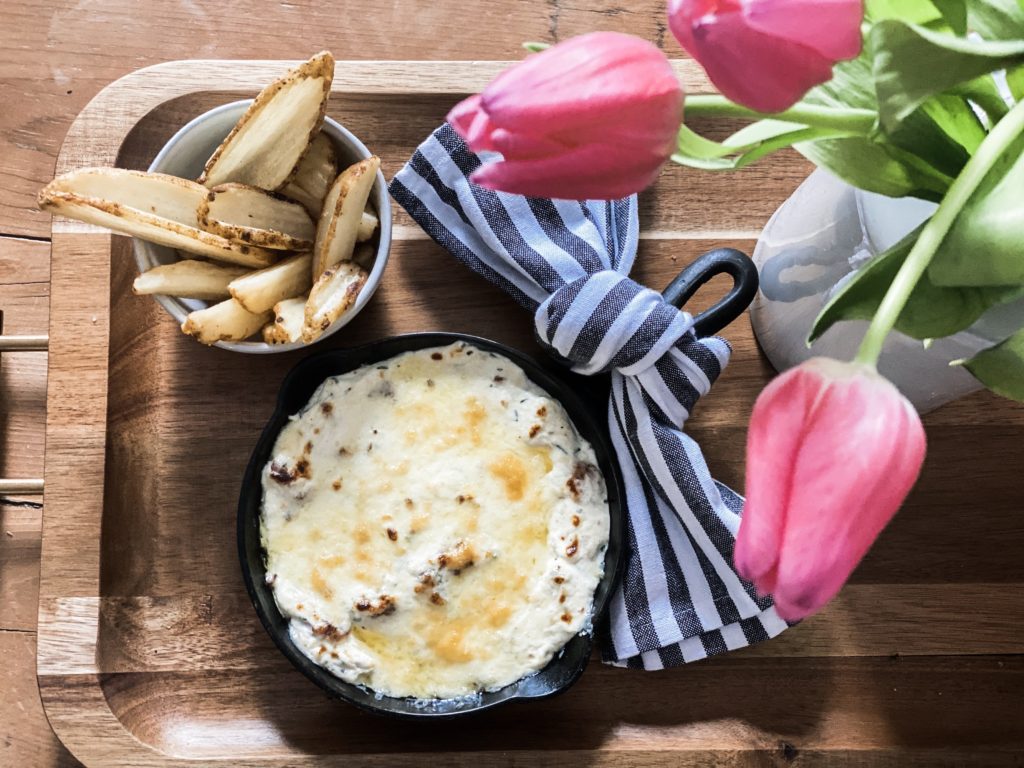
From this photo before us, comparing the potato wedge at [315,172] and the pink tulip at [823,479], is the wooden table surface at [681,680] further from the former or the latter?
the pink tulip at [823,479]

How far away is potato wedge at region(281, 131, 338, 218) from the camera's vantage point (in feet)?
3.16

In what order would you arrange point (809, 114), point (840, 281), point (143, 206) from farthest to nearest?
point (143, 206), point (840, 281), point (809, 114)

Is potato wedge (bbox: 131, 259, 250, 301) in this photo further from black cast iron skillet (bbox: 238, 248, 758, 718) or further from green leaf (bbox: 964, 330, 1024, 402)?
green leaf (bbox: 964, 330, 1024, 402)

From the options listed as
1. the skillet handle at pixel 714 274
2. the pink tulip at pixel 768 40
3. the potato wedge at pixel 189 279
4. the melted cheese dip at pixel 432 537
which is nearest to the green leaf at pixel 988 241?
the pink tulip at pixel 768 40

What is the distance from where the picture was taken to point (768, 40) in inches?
14.5

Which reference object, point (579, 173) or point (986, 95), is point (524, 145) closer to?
point (579, 173)

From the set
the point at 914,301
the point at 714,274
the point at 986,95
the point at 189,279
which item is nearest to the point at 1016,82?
the point at 986,95

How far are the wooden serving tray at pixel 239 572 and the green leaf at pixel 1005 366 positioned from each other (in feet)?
1.73

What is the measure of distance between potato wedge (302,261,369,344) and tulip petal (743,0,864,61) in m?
0.61

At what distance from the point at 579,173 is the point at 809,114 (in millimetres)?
141

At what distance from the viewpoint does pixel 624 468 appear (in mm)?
1038

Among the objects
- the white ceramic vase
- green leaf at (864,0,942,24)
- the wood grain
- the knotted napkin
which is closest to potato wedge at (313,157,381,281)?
the knotted napkin

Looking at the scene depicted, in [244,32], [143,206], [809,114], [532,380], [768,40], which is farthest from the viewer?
[244,32]

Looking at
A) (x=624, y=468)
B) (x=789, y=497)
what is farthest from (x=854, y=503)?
(x=624, y=468)
